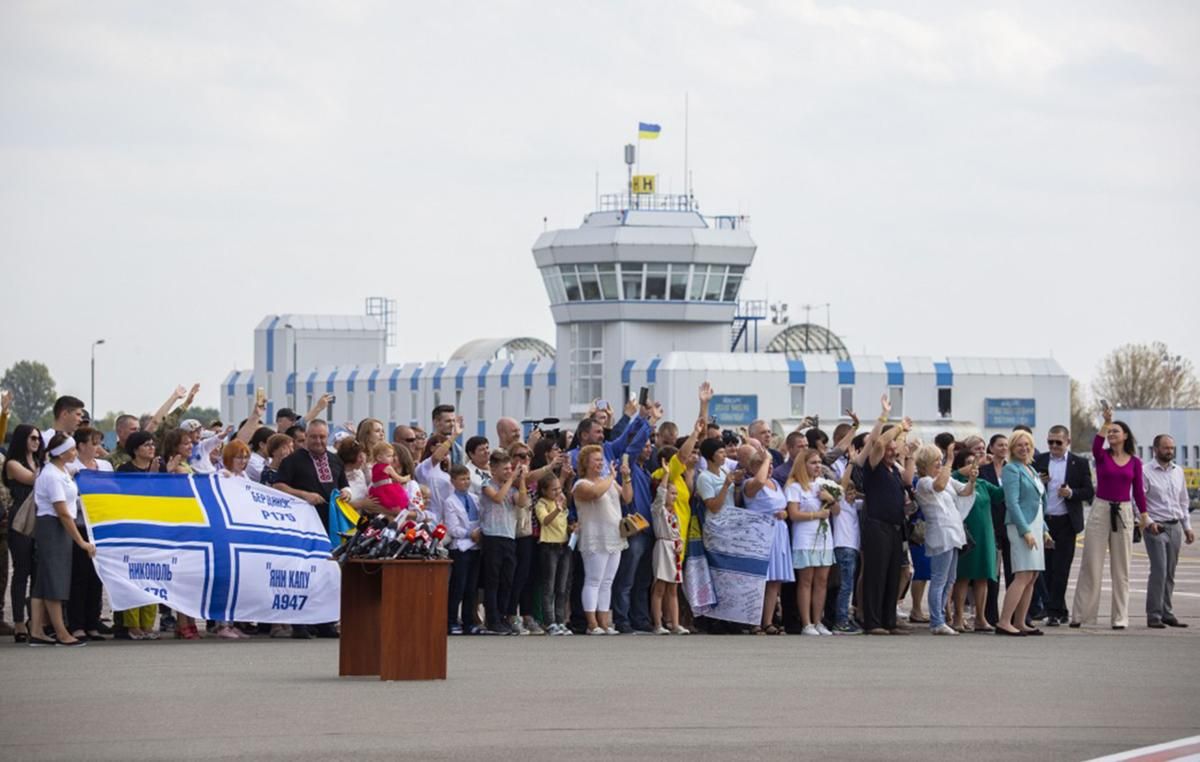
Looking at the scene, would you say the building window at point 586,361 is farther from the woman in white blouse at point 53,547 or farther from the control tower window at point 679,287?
the woman in white blouse at point 53,547

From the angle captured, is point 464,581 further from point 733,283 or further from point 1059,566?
point 733,283

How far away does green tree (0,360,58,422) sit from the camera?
18362 centimetres

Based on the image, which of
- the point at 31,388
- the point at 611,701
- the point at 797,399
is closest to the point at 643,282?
the point at 797,399

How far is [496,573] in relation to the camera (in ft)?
61.4

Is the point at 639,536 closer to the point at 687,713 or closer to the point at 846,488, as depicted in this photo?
the point at 846,488

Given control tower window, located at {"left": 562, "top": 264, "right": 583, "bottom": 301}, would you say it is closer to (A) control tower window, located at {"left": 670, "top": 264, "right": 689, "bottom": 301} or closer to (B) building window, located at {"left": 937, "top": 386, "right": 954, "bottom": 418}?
(A) control tower window, located at {"left": 670, "top": 264, "right": 689, "bottom": 301}

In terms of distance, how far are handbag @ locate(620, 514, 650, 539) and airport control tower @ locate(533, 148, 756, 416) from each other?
7391 centimetres

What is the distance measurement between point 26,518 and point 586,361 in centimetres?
8003

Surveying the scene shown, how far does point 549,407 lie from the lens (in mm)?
100125

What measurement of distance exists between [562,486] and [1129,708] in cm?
759

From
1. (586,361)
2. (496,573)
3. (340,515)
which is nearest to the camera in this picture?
(340,515)

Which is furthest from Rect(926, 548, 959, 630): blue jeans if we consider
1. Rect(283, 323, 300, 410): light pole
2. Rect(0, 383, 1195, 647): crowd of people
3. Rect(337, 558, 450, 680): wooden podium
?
Rect(283, 323, 300, 410): light pole

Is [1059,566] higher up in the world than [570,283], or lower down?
lower down

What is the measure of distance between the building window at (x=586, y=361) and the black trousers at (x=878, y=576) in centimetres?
7632
